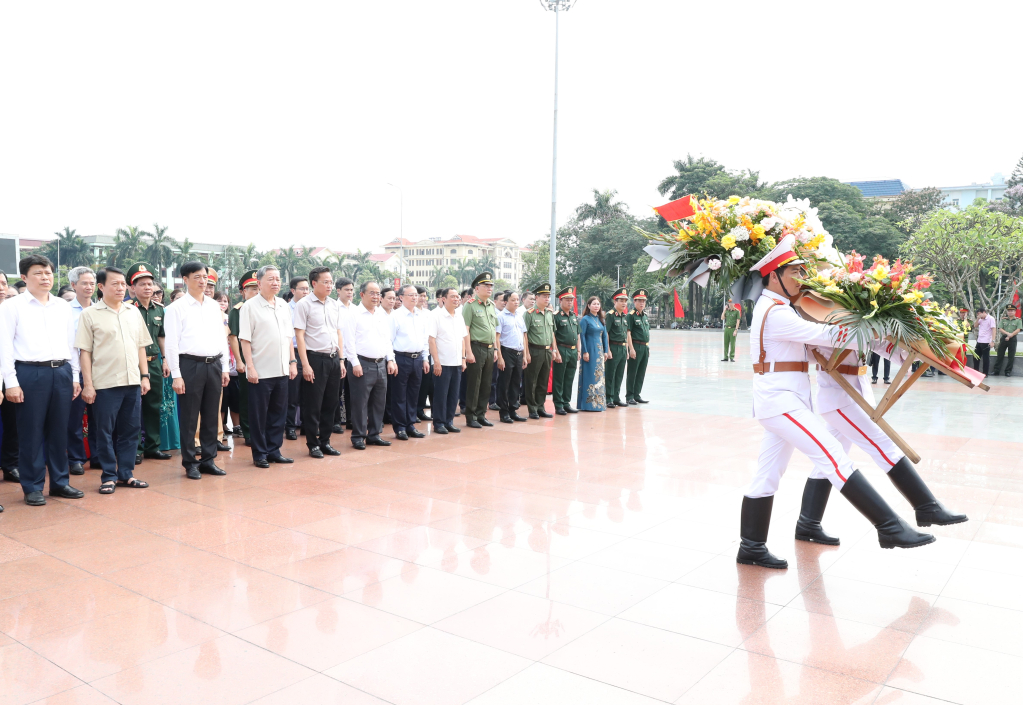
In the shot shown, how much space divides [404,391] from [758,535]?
4.66m

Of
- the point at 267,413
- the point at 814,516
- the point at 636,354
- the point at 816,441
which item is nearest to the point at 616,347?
the point at 636,354

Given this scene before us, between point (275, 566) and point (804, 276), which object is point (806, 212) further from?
point (275, 566)

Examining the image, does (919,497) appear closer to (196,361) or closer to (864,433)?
(864,433)

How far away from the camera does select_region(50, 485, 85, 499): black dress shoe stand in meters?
5.23

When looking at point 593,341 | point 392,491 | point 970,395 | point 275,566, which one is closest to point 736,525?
point 392,491

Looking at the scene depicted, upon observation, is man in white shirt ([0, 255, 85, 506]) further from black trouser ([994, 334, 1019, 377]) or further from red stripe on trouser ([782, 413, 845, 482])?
black trouser ([994, 334, 1019, 377])

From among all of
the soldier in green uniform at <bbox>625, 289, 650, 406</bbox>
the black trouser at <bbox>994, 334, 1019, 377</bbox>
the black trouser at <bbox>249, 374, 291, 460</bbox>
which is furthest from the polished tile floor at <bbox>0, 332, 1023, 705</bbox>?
the black trouser at <bbox>994, 334, 1019, 377</bbox>

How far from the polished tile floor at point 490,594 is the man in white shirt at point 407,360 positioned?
5.18 feet

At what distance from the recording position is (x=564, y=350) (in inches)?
383

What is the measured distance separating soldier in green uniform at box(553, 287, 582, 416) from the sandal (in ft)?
17.5

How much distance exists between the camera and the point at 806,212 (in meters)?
4.12

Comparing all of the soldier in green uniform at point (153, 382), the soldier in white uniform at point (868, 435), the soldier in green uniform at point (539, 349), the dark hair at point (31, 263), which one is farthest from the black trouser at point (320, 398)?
the soldier in white uniform at point (868, 435)

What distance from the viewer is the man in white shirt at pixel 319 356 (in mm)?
6750

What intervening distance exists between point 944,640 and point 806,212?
7.35 feet
